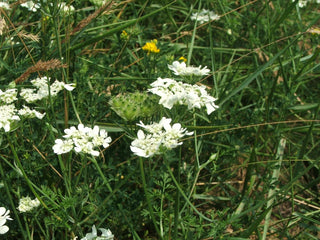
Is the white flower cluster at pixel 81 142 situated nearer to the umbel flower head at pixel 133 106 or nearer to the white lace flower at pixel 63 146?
the white lace flower at pixel 63 146

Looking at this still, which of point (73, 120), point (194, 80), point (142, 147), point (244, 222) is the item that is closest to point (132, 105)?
point (142, 147)

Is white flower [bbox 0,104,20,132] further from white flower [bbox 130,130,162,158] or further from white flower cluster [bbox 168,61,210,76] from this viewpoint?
white flower cluster [bbox 168,61,210,76]

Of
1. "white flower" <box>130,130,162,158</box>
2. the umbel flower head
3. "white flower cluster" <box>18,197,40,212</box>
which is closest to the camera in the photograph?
"white flower" <box>130,130,162,158</box>

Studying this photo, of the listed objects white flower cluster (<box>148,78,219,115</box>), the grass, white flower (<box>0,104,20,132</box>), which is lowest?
the grass

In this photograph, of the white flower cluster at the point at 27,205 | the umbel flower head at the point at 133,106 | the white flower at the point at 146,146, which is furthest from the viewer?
the white flower cluster at the point at 27,205

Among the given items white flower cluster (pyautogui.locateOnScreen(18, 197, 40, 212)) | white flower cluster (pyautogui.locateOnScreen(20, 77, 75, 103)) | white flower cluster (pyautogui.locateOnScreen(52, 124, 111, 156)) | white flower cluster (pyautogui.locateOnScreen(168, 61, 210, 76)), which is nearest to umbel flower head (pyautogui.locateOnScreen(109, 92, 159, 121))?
white flower cluster (pyautogui.locateOnScreen(52, 124, 111, 156))

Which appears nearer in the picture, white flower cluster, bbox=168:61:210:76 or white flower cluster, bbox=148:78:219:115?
white flower cluster, bbox=148:78:219:115

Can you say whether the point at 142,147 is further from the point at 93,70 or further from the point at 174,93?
the point at 93,70

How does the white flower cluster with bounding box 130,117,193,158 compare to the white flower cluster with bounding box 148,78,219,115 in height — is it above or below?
below

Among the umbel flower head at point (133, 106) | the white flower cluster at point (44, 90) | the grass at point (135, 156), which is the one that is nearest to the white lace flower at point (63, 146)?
the grass at point (135, 156)

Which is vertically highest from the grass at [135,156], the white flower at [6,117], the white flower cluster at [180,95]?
the white flower cluster at [180,95]

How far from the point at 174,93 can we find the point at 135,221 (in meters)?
0.88

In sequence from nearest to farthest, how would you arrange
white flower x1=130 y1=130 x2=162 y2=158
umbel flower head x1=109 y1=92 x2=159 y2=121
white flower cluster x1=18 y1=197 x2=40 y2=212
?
1. white flower x1=130 y1=130 x2=162 y2=158
2. umbel flower head x1=109 y1=92 x2=159 y2=121
3. white flower cluster x1=18 y1=197 x2=40 y2=212

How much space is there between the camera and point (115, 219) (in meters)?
2.15
